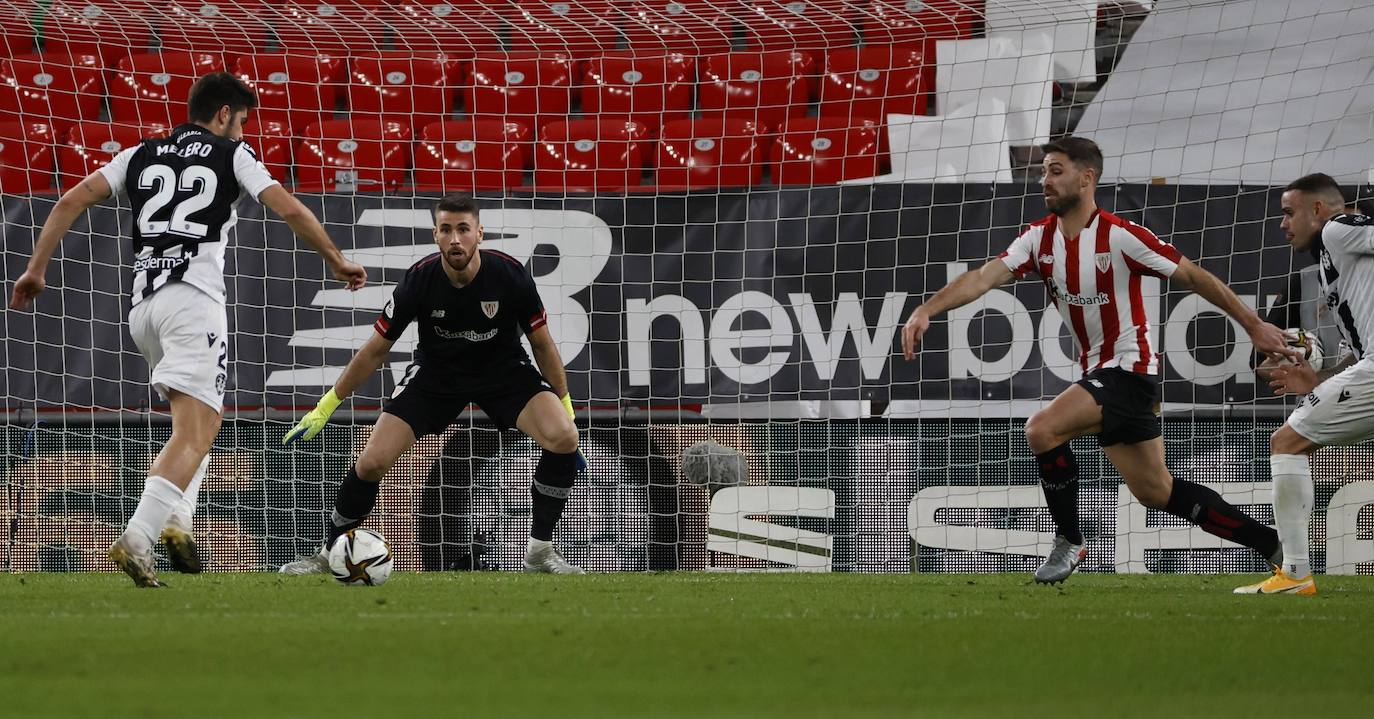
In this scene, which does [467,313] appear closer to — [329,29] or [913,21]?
[329,29]

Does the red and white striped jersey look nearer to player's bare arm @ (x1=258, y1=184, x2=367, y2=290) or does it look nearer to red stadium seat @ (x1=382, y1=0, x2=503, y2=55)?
player's bare arm @ (x1=258, y1=184, x2=367, y2=290)

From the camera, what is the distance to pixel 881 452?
329 inches

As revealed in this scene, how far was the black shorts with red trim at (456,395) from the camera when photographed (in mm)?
7047

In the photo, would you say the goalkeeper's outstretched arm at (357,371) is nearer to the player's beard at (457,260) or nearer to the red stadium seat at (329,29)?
the player's beard at (457,260)

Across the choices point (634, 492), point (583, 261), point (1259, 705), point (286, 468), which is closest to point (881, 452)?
point (634, 492)

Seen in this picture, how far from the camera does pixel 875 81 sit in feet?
37.8

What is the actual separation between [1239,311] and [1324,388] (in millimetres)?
430

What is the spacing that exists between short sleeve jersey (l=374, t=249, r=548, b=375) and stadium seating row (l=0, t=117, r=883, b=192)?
10.9 feet

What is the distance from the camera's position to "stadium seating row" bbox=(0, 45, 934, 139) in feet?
37.3

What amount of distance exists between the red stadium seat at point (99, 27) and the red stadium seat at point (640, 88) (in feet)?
10.3

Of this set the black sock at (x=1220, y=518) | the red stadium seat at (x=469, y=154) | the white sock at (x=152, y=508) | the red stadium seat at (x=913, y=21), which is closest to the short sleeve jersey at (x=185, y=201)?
the white sock at (x=152, y=508)

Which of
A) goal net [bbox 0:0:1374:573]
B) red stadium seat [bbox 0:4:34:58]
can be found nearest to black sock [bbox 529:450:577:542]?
goal net [bbox 0:0:1374:573]

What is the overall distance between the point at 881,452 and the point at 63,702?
5989 millimetres

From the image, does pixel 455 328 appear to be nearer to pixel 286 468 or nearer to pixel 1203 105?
pixel 286 468
